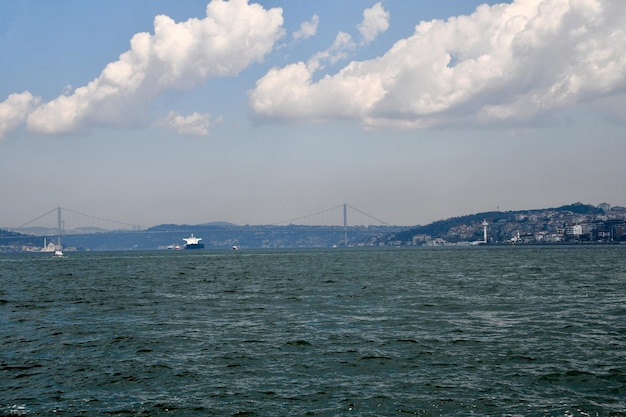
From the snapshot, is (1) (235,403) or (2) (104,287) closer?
(1) (235,403)

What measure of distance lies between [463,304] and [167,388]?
18.6 metres

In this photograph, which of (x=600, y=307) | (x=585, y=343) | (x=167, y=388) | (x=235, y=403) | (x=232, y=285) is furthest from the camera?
(x=232, y=285)

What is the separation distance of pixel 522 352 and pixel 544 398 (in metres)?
4.68

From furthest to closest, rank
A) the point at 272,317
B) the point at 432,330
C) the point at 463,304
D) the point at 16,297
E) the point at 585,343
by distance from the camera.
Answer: the point at 16,297 → the point at 463,304 → the point at 272,317 → the point at 432,330 → the point at 585,343

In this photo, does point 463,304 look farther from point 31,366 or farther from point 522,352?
point 31,366

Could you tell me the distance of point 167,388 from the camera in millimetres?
14695

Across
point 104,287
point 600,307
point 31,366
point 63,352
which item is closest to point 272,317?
point 63,352

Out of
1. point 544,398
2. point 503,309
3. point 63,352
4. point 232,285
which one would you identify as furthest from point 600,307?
point 232,285

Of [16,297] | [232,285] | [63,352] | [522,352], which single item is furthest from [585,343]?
[16,297]

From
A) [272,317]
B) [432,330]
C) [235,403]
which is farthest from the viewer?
[272,317]

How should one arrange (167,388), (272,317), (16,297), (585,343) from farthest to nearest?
(16,297), (272,317), (585,343), (167,388)

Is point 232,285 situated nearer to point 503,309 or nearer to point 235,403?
point 503,309

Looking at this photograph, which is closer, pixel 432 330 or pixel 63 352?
pixel 63 352

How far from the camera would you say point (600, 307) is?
91.9 ft
